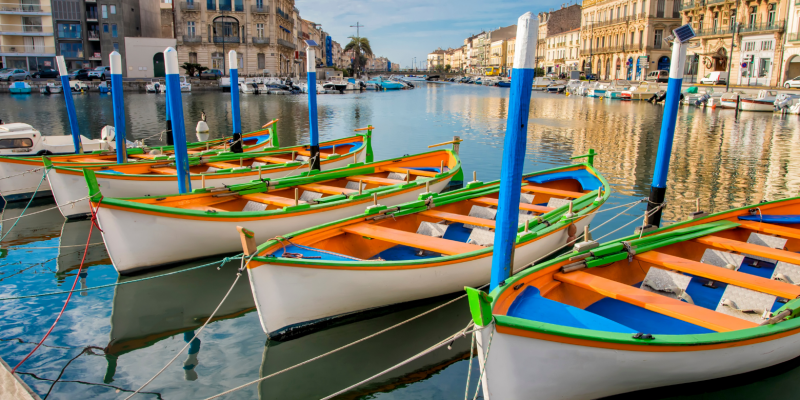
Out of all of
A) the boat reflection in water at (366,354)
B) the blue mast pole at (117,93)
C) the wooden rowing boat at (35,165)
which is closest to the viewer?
the boat reflection in water at (366,354)

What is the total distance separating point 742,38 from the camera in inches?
1849

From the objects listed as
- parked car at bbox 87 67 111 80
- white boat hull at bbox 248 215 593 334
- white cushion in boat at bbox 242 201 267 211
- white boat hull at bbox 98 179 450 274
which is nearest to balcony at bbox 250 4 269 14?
parked car at bbox 87 67 111 80

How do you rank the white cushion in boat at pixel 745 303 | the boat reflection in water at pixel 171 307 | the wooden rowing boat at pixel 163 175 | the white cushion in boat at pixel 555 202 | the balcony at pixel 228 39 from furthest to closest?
the balcony at pixel 228 39
the wooden rowing boat at pixel 163 175
the white cushion in boat at pixel 555 202
the boat reflection in water at pixel 171 307
the white cushion in boat at pixel 745 303

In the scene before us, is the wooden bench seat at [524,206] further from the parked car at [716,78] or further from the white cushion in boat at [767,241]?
the parked car at [716,78]

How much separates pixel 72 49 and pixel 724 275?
74.4m

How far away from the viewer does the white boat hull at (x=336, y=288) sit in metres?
5.74

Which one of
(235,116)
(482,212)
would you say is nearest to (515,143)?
(482,212)

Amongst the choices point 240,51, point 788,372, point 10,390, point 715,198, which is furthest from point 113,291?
point 240,51

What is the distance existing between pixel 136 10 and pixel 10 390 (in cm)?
7355

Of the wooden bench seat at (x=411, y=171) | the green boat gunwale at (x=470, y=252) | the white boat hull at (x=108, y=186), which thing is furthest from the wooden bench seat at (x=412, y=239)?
the white boat hull at (x=108, y=186)

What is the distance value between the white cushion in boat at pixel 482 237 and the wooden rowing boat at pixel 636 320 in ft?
6.36

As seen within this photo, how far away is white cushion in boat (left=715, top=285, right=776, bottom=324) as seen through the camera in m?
5.55

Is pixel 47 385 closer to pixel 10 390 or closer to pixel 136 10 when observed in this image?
pixel 10 390

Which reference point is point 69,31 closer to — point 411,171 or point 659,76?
point 411,171
